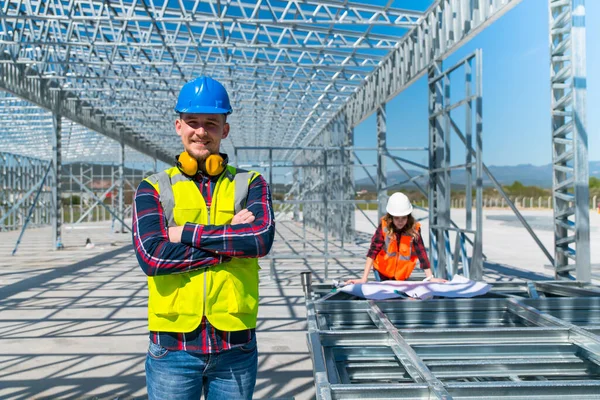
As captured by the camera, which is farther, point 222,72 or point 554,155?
point 222,72

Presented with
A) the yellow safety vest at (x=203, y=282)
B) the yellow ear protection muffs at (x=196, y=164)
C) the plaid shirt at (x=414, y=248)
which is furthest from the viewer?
the plaid shirt at (x=414, y=248)

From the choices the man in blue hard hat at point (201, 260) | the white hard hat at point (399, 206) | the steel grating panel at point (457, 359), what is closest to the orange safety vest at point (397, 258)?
the white hard hat at point (399, 206)

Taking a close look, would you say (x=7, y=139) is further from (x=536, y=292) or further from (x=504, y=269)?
(x=536, y=292)

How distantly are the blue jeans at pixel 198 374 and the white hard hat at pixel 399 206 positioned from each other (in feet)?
12.6

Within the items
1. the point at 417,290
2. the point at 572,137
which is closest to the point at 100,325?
the point at 417,290

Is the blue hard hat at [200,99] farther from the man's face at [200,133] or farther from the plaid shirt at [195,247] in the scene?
the plaid shirt at [195,247]

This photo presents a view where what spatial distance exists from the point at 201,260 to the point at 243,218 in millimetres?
267

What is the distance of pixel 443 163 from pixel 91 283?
24.5ft

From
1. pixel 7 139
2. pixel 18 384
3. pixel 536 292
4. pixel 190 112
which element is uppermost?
pixel 7 139

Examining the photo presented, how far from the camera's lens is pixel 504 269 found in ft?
46.1

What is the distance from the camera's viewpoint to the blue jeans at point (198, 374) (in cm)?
228

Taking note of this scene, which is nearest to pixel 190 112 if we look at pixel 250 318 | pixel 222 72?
pixel 250 318

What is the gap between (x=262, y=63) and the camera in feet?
48.8

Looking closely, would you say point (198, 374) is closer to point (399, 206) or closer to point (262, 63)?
point (399, 206)
